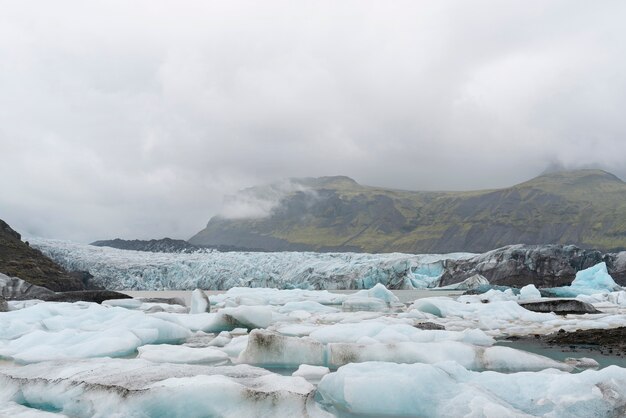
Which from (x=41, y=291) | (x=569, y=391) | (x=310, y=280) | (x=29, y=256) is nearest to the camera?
(x=569, y=391)

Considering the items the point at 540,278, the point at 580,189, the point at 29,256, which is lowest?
the point at 540,278

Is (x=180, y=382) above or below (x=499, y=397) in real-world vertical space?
above

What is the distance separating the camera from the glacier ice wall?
50.0 metres

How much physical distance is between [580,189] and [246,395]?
8524 inches

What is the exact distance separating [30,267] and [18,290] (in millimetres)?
12037

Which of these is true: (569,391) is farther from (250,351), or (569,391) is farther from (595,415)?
(250,351)

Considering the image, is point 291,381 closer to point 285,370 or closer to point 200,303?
point 285,370

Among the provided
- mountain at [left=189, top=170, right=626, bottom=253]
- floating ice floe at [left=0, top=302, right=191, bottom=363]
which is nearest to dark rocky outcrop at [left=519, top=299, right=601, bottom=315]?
floating ice floe at [left=0, top=302, right=191, bottom=363]

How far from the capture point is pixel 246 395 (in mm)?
4695

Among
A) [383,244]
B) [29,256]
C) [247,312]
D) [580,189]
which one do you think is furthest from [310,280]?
[580,189]

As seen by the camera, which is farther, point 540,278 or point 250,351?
point 540,278

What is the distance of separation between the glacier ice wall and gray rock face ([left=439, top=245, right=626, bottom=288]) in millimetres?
5322

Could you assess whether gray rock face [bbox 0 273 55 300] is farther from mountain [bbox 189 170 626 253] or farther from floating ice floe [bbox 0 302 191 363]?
mountain [bbox 189 170 626 253]

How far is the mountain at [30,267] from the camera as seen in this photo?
31.8 metres
